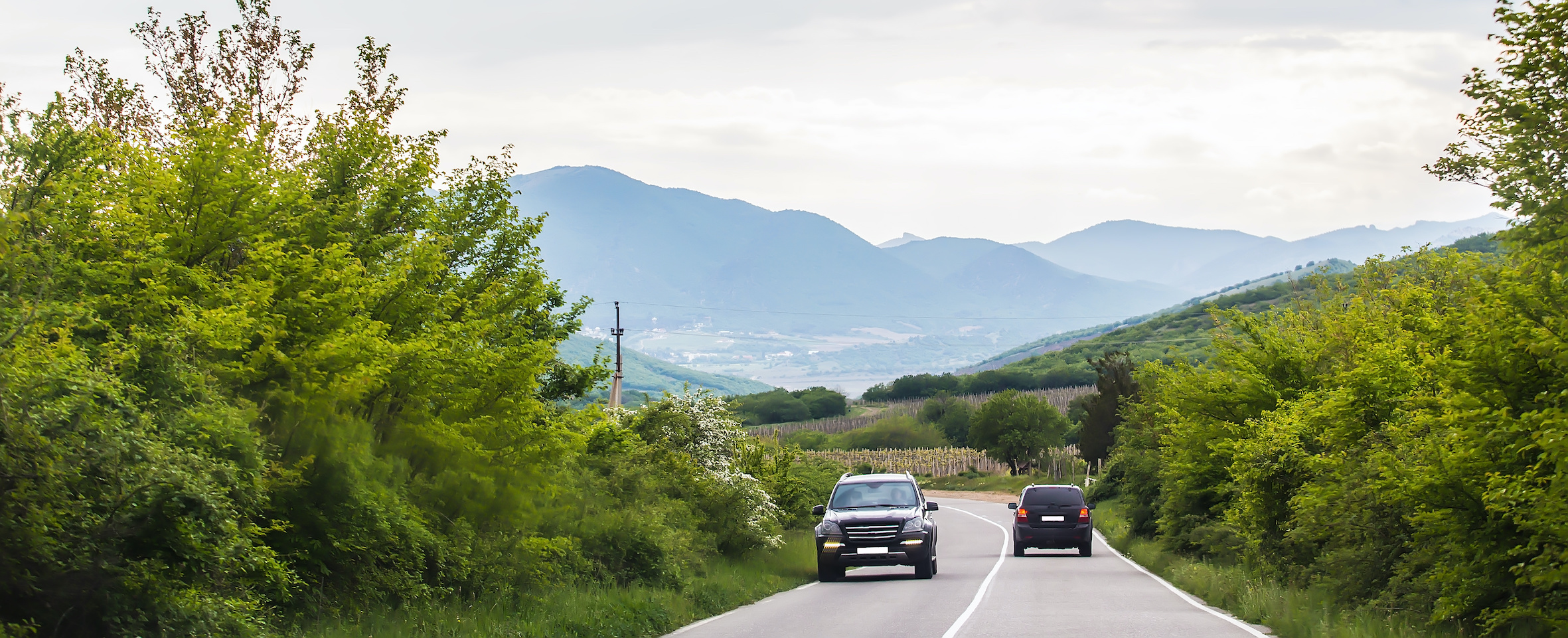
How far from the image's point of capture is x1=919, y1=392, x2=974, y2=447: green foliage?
113188 millimetres

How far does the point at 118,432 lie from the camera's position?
309 inches

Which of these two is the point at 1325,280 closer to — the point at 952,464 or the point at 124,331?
the point at 124,331

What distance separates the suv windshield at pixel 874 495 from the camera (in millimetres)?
22531

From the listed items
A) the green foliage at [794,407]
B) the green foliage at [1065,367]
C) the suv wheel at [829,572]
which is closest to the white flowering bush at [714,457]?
the suv wheel at [829,572]

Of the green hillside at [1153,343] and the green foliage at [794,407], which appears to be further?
the green hillside at [1153,343]

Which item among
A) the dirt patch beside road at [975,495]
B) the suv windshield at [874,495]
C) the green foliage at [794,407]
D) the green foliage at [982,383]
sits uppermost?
the green foliage at [982,383]

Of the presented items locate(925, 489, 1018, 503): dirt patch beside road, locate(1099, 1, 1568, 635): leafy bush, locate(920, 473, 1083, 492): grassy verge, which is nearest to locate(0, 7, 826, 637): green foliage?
locate(1099, 1, 1568, 635): leafy bush

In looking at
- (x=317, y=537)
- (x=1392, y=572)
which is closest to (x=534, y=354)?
(x=317, y=537)

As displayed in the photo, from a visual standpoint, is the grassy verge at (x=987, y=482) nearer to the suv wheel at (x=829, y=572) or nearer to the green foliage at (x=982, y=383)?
the green foliage at (x=982, y=383)

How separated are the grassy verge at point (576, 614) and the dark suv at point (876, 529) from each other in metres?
1.45

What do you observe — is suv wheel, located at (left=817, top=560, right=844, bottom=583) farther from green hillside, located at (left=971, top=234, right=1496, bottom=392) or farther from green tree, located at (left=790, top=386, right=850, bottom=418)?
green tree, located at (left=790, top=386, right=850, bottom=418)

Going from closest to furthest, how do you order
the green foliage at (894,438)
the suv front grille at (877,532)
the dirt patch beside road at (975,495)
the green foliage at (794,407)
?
1. the suv front grille at (877,532)
2. the dirt patch beside road at (975,495)
3. the green foliage at (894,438)
4. the green foliage at (794,407)

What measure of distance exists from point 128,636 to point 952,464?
9360cm

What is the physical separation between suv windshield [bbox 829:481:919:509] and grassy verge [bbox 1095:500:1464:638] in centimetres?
502
